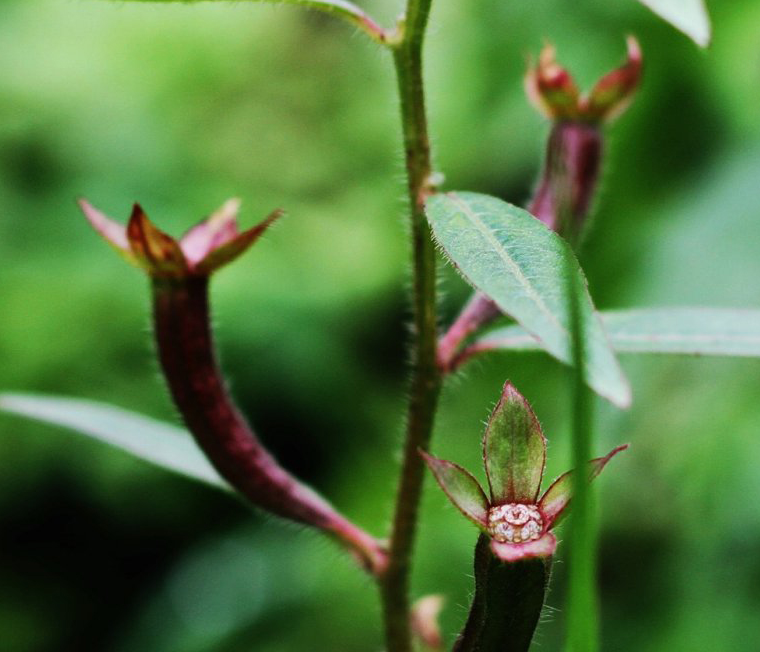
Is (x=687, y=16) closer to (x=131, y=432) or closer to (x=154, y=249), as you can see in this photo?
(x=154, y=249)

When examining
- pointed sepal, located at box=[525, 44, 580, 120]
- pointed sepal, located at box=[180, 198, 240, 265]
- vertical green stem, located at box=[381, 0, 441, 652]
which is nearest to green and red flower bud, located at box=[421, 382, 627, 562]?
vertical green stem, located at box=[381, 0, 441, 652]

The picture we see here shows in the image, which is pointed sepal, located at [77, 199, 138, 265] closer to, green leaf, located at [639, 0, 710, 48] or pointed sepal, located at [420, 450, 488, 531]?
pointed sepal, located at [420, 450, 488, 531]

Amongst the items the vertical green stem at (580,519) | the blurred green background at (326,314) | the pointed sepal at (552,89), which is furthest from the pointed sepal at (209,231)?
the blurred green background at (326,314)

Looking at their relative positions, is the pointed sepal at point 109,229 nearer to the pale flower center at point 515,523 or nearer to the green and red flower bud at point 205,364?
the green and red flower bud at point 205,364

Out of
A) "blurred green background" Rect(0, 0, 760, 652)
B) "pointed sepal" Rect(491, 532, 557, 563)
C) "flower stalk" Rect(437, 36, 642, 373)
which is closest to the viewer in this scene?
"pointed sepal" Rect(491, 532, 557, 563)

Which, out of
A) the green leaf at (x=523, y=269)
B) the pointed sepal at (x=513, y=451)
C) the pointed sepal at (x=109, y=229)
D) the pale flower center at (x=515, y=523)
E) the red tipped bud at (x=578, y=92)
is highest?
the green leaf at (x=523, y=269)

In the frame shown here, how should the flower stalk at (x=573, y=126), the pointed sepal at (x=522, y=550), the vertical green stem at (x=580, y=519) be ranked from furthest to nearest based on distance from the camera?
the flower stalk at (x=573, y=126) → the pointed sepal at (x=522, y=550) → the vertical green stem at (x=580, y=519)

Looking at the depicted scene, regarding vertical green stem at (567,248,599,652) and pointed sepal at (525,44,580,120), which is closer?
vertical green stem at (567,248,599,652)

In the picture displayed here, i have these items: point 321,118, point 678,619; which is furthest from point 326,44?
point 678,619

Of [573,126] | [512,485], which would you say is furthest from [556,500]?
[573,126]
